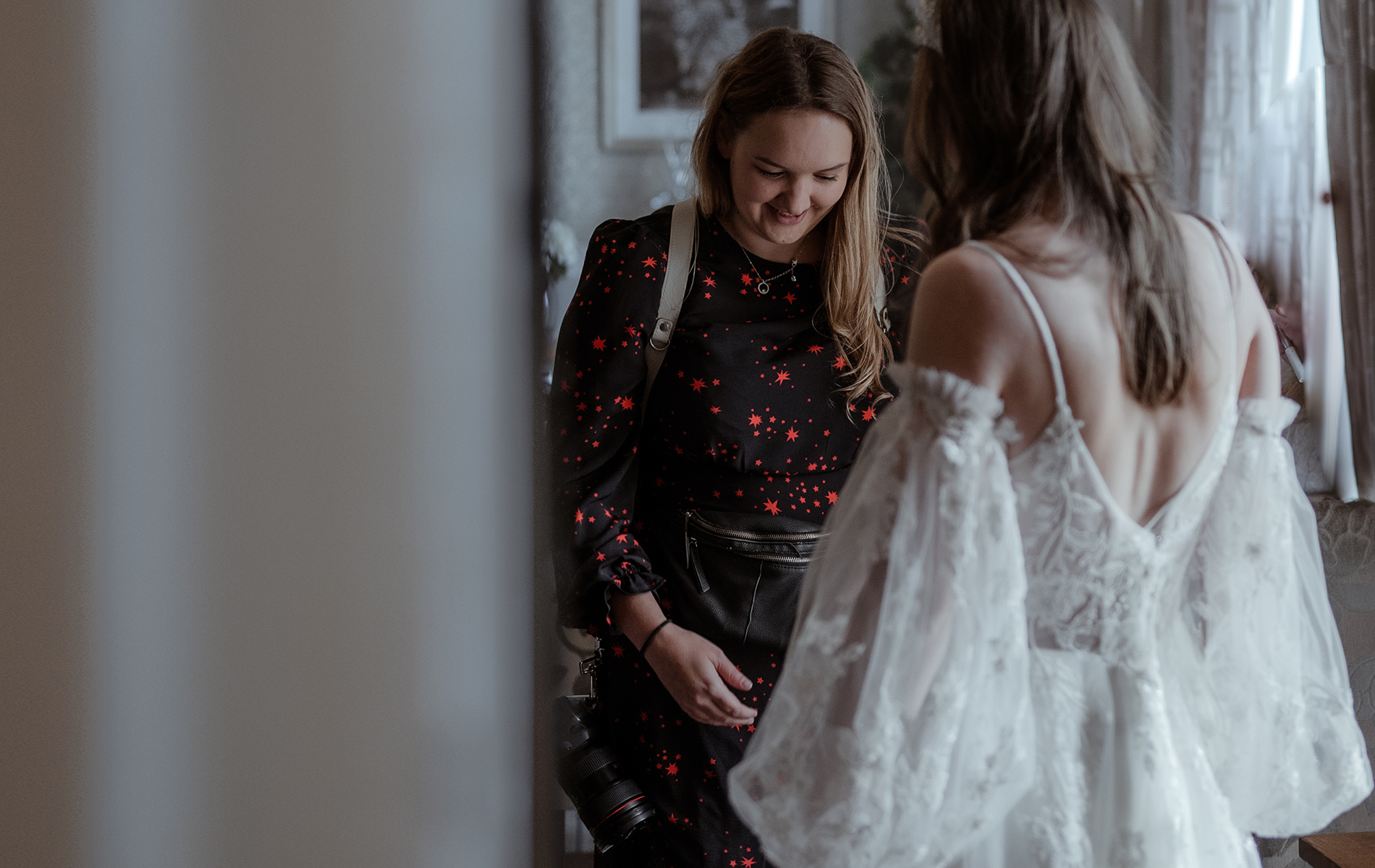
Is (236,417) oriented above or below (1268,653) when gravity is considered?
above

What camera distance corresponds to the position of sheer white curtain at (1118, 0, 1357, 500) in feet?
2.86

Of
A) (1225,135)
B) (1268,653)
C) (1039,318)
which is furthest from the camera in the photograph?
(1225,135)

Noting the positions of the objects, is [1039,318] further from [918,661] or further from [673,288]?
[673,288]

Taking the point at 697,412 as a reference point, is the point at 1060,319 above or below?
above

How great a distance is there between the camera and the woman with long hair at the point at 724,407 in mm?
807

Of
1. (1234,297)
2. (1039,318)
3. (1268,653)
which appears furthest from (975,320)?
(1268,653)

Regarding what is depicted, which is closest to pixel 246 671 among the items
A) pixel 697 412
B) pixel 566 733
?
pixel 566 733

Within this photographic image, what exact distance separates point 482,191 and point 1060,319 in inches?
23.2

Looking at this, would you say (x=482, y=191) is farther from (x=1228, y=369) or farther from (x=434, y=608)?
(x=1228, y=369)

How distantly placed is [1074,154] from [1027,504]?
0.62 feet

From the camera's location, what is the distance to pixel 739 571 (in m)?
0.83

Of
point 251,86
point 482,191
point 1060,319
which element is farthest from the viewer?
point 482,191

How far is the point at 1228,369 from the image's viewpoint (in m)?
0.54

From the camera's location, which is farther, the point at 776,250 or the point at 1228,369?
the point at 776,250
